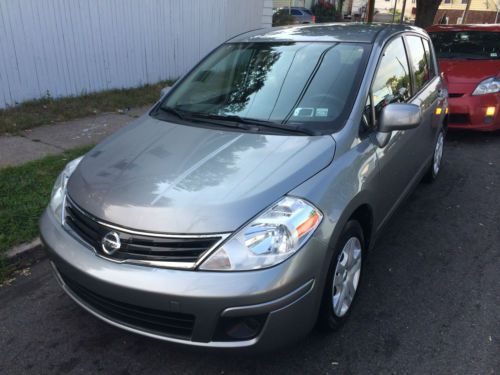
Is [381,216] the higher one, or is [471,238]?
[381,216]

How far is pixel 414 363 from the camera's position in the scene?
241 cm

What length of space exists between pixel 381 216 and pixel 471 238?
3.96ft

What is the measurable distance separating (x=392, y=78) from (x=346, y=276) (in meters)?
1.63

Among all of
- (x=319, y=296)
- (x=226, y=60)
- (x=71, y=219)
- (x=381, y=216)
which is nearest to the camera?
(x=319, y=296)

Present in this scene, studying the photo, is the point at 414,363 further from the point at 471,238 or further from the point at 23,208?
the point at 23,208

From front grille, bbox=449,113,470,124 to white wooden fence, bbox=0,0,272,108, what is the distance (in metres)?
5.44

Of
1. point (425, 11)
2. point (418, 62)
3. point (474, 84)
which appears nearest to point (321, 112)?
point (418, 62)

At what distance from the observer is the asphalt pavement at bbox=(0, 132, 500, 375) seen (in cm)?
239

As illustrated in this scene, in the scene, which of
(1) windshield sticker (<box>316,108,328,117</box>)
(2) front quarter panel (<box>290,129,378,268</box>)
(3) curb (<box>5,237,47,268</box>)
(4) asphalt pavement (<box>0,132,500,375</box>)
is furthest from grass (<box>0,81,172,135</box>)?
(2) front quarter panel (<box>290,129,378,268</box>)

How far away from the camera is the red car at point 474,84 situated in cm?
601

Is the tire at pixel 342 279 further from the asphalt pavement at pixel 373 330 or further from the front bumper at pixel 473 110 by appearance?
the front bumper at pixel 473 110

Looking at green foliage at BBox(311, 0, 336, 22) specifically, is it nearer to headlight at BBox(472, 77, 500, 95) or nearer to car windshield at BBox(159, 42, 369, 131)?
headlight at BBox(472, 77, 500, 95)

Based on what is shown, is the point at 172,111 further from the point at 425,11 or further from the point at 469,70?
the point at 425,11

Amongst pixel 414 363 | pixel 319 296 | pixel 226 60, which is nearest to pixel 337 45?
pixel 226 60
